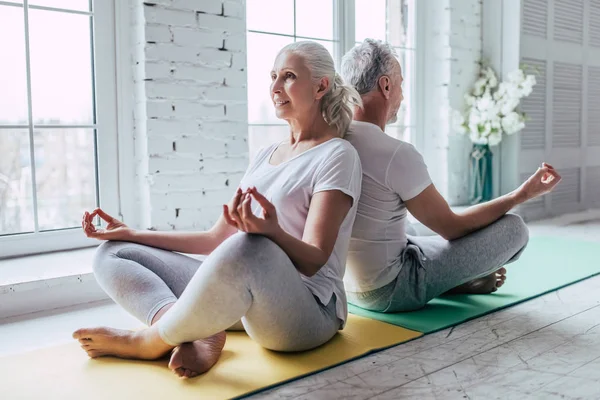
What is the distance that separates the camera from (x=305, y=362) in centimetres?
181

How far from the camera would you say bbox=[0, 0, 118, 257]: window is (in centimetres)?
283

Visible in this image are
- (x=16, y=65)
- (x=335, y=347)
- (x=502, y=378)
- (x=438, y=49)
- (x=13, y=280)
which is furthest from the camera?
(x=438, y=49)

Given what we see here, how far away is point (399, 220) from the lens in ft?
7.17

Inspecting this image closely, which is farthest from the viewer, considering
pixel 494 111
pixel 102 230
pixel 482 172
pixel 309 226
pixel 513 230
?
pixel 482 172

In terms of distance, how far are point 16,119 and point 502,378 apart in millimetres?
2237

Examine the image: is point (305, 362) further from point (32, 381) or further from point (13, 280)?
point (13, 280)

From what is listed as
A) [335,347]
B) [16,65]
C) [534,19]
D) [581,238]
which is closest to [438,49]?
[534,19]

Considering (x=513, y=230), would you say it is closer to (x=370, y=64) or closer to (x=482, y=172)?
(x=370, y=64)

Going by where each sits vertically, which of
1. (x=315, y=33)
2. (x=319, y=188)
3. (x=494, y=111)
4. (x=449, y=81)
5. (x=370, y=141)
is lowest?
(x=319, y=188)

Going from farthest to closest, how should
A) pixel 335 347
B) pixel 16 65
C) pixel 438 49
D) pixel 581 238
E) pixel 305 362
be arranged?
pixel 438 49
pixel 581 238
pixel 16 65
pixel 335 347
pixel 305 362

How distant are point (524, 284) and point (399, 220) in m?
0.86

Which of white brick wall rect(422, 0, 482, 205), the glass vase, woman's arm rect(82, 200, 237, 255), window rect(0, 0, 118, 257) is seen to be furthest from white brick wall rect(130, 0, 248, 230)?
the glass vase

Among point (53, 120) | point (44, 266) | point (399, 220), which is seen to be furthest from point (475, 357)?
point (53, 120)

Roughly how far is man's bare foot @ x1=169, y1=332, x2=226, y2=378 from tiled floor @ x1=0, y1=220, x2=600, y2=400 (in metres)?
0.21
